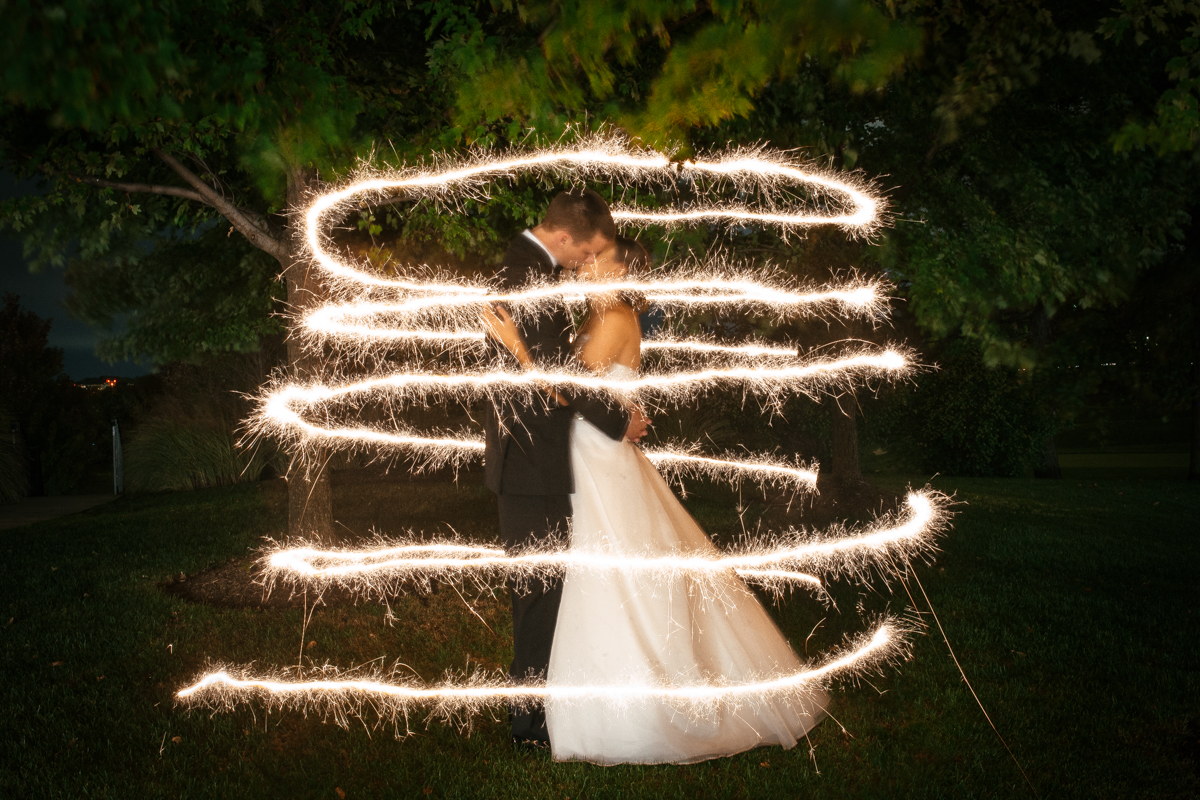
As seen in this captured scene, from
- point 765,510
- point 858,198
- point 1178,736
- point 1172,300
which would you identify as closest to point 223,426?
point 765,510

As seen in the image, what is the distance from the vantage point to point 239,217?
21.4 ft

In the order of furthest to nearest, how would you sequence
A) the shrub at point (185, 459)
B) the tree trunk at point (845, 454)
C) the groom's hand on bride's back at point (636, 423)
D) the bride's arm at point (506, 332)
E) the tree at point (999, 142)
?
the shrub at point (185, 459) → the tree trunk at point (845, 454) → the tree at point (999, 142) → the groom's hand on bride's back at point (636, 423) → the bride's arm at point (506, 332)

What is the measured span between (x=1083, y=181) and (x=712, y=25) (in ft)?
24.3

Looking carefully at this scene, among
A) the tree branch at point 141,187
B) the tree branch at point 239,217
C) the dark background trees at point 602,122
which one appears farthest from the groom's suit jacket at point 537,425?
the tree branch at point 141,187

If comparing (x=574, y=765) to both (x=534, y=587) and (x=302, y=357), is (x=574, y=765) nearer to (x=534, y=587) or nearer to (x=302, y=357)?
(x=534, y=587)

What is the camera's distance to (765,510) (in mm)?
10789

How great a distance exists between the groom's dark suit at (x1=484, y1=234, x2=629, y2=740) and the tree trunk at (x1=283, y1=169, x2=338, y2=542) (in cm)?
294

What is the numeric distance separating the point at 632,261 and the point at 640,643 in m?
1.81

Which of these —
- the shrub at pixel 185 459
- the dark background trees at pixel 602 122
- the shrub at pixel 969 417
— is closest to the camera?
the dark background trees at pixel 602 122

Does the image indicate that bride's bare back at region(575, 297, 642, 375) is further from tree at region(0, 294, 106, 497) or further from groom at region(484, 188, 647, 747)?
tree at region(0, 294, 106, 497)

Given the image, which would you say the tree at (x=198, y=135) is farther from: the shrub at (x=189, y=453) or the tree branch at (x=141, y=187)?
the shrub at (x=189, y=453)

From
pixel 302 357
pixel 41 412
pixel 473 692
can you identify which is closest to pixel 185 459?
pixel 41 412

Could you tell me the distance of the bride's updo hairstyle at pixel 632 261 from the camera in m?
3.78

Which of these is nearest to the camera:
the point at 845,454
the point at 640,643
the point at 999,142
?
the point at 640,643
